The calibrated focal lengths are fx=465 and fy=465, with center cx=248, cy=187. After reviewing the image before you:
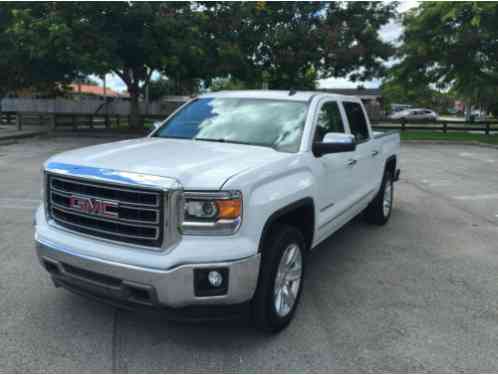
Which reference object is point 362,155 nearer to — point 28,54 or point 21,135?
point 21,135

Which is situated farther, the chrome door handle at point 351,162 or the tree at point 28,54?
the tree at point 28,54

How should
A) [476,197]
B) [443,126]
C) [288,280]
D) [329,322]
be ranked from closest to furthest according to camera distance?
[288,280]
[329,322]
[476,197]
[443,126]

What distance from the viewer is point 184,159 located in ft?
11.1

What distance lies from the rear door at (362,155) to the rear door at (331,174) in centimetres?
27

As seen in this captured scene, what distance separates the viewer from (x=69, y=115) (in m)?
24.9

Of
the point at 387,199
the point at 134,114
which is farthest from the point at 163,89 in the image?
the point at 387,199

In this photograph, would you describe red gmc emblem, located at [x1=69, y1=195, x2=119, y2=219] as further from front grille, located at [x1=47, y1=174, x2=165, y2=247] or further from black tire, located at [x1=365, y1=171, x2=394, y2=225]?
black tire, located at [x1=365, y1=171, x2=394, y2=225]

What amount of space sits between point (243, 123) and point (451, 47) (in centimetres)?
Answer: 2309

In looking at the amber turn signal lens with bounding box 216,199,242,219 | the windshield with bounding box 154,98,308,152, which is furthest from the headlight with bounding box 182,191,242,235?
the windshield with bounding box 154,98,308,152

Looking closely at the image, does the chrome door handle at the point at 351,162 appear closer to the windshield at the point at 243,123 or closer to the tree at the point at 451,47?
the windshield at the point at 243,123

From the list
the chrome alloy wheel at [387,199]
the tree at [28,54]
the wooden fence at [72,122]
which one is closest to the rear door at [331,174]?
the chrome alloy wheel at [387,199]

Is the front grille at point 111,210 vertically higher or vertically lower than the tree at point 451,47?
lower

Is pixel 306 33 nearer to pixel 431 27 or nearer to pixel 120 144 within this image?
pixel 431 27

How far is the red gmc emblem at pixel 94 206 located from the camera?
10.2ft
